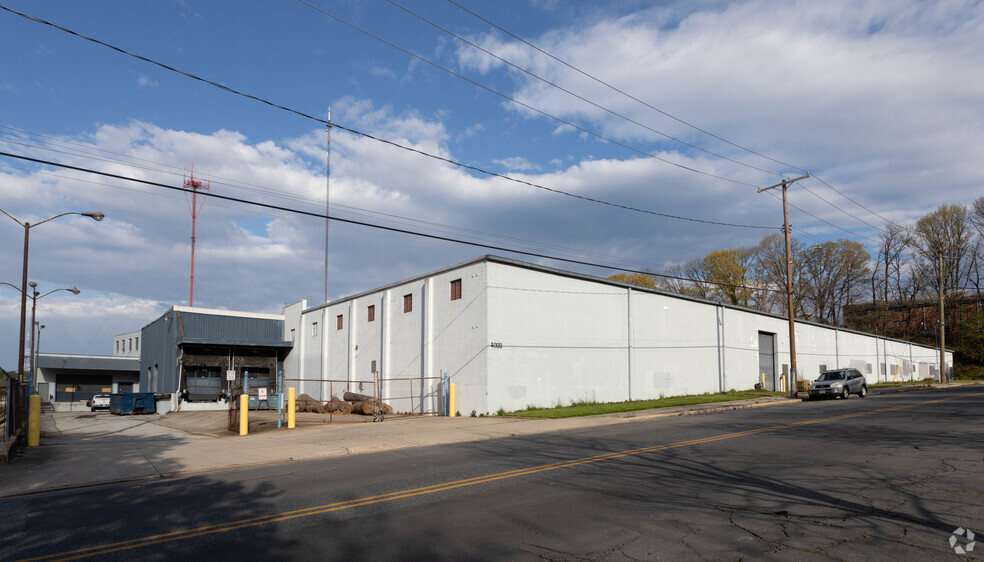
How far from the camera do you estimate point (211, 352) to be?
149ft

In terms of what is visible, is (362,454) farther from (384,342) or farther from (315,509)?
(384,342)

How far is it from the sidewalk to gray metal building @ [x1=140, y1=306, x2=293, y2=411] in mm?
19168

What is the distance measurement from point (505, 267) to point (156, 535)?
20487mm

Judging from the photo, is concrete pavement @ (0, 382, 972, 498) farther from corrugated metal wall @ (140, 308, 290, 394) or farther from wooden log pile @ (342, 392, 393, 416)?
corrugated metal wall @ (140, 308, 290, 394)

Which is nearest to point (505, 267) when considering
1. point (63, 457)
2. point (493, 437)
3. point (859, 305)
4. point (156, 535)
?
point (493, 437)

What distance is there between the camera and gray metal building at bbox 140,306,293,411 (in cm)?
4391

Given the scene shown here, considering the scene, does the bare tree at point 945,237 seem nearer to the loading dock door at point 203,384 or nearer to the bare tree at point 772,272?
the bare tree at point 772,272

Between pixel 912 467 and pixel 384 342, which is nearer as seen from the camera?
pixel 912 467

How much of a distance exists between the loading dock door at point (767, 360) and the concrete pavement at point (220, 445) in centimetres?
1933

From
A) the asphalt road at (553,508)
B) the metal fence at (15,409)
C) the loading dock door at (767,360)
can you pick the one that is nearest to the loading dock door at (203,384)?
the metal fence at (15,409)

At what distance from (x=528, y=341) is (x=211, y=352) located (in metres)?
29.3

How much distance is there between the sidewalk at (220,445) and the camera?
41.9ft

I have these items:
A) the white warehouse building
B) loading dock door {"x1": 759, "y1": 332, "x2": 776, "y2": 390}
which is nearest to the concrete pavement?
the white warehouse building

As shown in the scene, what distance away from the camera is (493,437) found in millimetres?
17938
